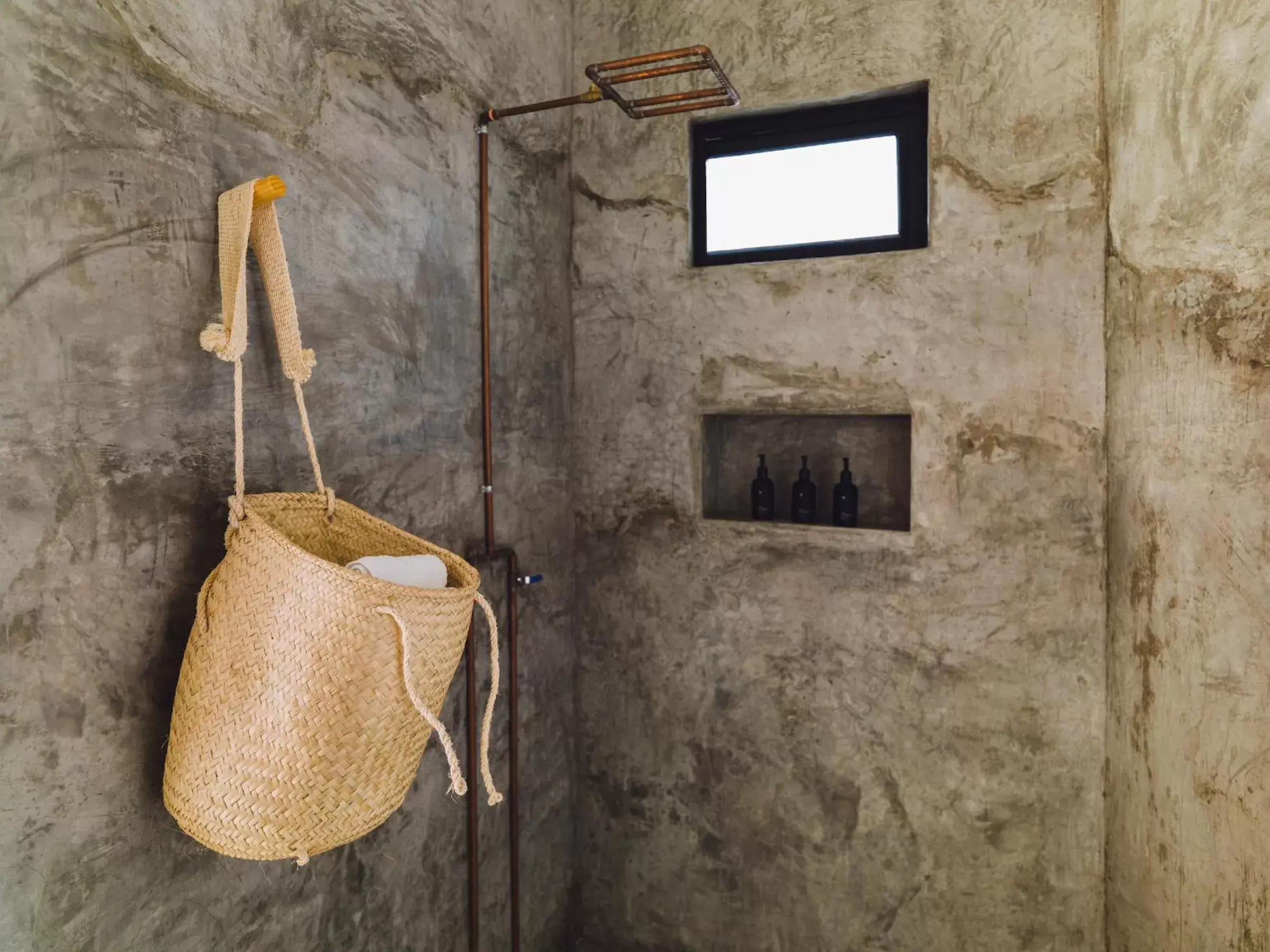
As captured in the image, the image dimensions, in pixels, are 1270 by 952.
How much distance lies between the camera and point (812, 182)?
7.02 ft

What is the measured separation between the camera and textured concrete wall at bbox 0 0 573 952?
993mm

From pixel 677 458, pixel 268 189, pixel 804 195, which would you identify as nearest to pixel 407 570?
pixel 268 189

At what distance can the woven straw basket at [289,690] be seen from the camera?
100 cm

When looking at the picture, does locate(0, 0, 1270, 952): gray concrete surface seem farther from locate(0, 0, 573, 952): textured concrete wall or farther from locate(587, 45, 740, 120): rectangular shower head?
locate(587, 45, 740, 120): rectangular shower head

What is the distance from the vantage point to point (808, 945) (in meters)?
2.12

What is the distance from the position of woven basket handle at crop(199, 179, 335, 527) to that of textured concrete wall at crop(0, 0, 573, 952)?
0.06 meters

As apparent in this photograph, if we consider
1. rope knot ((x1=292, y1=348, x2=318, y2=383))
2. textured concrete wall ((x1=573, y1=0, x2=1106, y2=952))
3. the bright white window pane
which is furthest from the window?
rope knot ((x1=292, y1=348, x2=318, y2=383))

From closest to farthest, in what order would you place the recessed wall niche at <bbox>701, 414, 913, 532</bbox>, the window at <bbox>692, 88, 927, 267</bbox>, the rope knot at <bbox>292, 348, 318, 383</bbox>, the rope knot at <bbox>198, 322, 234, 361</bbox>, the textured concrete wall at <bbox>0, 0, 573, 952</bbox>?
the textured concrete wall at <bbox>0, 0, 573, 952</bbox> < the rope knot at <bbox>198, 322, 234, 361</bbox> < the rope knot at <bbox>292, 348, 318, 383</bbox> < the window at <bbox>692, 88, 927, 267</bbox> < the recessed wall niche at <bbox>701, 414, 913, 532</bbox>

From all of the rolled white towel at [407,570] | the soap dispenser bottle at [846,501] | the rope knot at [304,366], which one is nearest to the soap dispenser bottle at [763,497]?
the soap dispenser bottle at [846,501]

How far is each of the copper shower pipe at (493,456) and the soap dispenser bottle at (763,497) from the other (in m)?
0.67

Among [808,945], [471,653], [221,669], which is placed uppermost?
[221,669]

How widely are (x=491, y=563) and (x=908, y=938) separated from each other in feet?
4.66

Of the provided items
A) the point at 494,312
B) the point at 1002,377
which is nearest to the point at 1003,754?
the point at 1002,377

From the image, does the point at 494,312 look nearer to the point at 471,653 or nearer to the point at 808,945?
the point at 471,653
